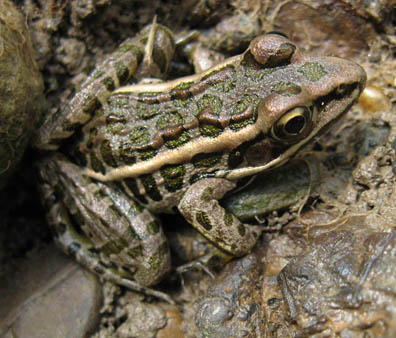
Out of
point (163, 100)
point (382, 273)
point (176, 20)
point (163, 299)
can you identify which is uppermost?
point (176, 20)

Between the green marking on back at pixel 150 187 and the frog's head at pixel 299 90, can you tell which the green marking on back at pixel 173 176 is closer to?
the green marking on back at pixel 150 187

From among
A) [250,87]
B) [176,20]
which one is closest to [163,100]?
[250,87]

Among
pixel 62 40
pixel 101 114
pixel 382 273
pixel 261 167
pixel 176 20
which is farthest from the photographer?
pixel 176 20

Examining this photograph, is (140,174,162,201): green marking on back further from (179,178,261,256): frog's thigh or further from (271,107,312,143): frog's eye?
(271,107,312,143): frog's eye

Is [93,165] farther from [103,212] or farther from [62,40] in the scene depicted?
[62,40]

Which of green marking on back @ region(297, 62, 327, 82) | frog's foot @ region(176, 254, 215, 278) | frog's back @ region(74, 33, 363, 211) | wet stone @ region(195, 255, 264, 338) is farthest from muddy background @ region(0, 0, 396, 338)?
green marking on back @ region(297, 62, 327, 82)

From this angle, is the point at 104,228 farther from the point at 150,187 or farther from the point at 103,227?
the point at 150,187

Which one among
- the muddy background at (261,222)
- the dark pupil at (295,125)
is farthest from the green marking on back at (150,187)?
the dark pupil at (295,125)

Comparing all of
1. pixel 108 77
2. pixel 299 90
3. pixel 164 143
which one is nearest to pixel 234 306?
pixel 164 143
